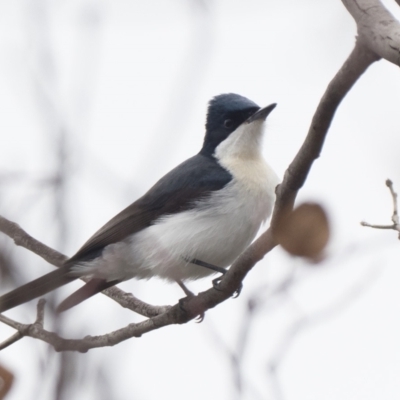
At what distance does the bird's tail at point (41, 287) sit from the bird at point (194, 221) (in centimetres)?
2

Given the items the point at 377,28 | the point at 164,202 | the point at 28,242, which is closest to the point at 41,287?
the point at 28,242

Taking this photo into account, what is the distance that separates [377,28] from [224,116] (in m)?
4.34

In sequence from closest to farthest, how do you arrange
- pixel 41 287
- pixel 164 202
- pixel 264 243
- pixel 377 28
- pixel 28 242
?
pixel 377 28
pixel 264 243
pixel 41 287
pixel 28 242
pixel 164 202

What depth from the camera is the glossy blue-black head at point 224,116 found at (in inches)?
272

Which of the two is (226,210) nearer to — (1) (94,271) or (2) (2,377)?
(1) (94,271)

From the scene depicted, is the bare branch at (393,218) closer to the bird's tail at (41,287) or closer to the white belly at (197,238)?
the bird's tail at (41,287)

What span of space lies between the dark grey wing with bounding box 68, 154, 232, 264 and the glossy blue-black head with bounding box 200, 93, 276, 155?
1.22 ft

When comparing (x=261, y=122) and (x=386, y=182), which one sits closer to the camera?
(x=386, y=182)

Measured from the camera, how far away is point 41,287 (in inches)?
197

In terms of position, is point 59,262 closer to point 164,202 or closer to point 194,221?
point 164,202

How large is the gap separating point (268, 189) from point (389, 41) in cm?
359

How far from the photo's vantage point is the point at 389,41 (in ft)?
8.73

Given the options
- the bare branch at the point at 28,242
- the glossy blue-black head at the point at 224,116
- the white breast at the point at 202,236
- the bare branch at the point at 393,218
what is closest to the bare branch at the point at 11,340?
the bare branch at the point at 28,242

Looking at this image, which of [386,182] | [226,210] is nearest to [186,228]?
[226,210]
